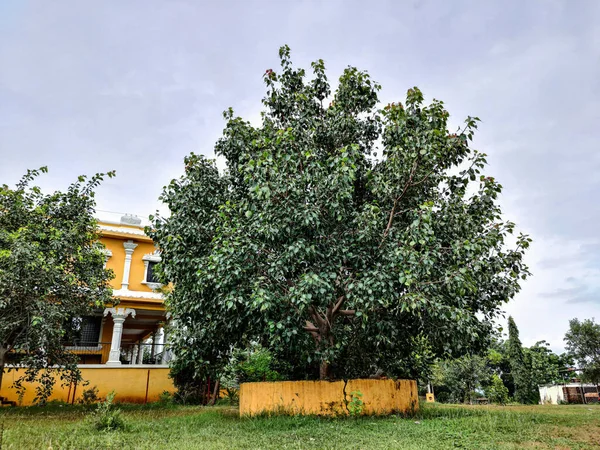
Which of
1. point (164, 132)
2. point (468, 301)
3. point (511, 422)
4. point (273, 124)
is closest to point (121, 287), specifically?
point (164, 132)

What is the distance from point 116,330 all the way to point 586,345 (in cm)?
2813

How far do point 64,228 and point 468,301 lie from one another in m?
11.9

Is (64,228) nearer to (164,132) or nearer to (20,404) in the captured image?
(164,132)

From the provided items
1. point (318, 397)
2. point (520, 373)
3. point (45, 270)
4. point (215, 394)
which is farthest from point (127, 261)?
point (520, 373)

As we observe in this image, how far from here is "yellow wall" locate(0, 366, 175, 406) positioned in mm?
18016

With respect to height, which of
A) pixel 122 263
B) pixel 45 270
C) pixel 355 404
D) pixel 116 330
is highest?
pixel 122 263

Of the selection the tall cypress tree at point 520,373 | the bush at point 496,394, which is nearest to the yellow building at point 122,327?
the bush at point 496,394

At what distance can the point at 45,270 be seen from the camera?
11961 millimetres

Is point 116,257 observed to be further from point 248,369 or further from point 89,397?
point 248,369

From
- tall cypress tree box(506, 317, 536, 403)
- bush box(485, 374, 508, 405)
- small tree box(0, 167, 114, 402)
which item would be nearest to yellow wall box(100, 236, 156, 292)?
small tree box(0, 167, 114, 402)

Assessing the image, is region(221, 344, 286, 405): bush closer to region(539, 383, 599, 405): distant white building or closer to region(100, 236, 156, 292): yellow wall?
region(100, 236, 156, 292): yellow wall

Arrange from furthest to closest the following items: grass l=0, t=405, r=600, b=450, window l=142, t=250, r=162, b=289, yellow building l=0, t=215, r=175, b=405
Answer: window l=142, t=250, r=162, b=289 < yellow building l=0, t=215, r=175, b=405 < grass l=0, t=405, r=600, b=450

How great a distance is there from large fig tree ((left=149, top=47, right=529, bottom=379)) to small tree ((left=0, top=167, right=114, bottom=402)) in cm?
334

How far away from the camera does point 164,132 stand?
12.9 meters
